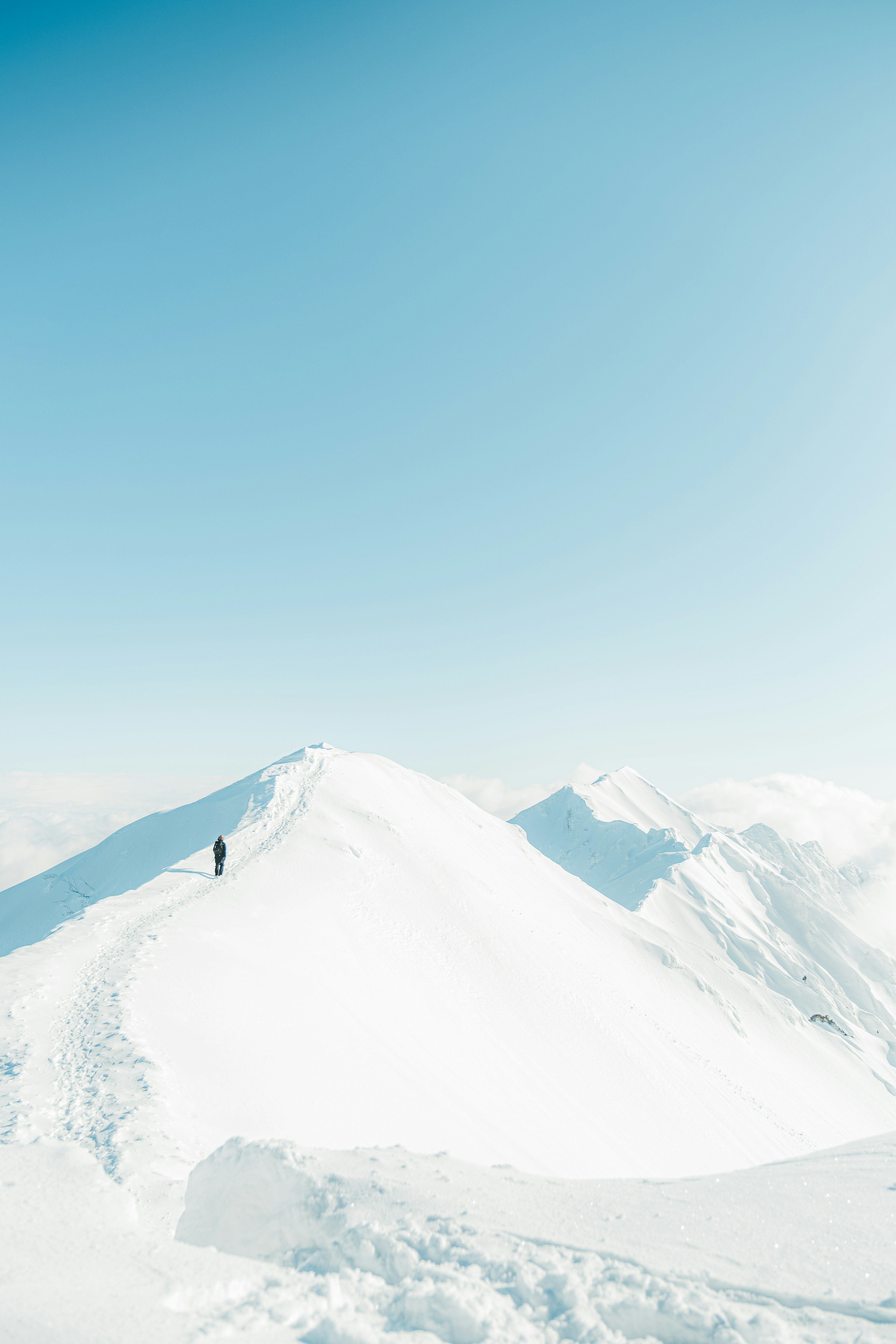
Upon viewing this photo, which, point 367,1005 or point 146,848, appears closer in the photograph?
point 367,1005

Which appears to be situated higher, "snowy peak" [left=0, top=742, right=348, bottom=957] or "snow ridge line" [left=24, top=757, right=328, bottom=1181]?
"snowy peak" [left=0, top=742, right=348, bottom=957]

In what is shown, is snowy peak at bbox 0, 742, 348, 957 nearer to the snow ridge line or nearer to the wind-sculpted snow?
the snow ridge line

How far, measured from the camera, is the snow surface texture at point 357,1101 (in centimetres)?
537

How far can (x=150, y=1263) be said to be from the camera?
5.84 metres

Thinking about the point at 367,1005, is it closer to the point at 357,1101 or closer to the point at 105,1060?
the point at 357,1101

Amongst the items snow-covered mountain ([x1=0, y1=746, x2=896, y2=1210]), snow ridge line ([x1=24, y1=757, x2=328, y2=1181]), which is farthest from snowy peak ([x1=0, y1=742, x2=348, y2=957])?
snow ridge line ([x1=24, y1=757, x2=328, y2=1181])

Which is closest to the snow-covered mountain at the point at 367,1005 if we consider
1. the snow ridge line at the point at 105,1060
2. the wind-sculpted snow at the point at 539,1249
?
the snow ridge line at the point at 105,1060

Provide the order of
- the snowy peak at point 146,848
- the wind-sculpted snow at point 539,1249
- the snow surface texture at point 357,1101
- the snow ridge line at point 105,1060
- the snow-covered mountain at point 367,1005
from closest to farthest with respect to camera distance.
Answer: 1. the wind-sculpted snow at point 539,1249
2. the snow surface texture at point 357,1101
3. the snow ridge line at point 105,1060
4. the snow-covered mountain at point 367,1005
5. the snowy peak at point 146,848

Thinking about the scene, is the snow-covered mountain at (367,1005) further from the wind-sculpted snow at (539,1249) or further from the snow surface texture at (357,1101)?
the wind-sculpted snow at (539,1249)

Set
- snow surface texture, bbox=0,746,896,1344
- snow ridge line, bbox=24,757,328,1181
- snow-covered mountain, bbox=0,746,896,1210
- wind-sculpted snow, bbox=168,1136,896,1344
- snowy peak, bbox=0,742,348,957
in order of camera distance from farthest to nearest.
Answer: snowy peak, bbox=0,742,348,957 < snow-covered mountain, bbox=0,746,896,1210 < snow ridge line, bbox=24,757,328,1181 < snow surface texture, bbox=0,746,896,1344 < wind-sculpted snow, bbox=168,1136,896,1344

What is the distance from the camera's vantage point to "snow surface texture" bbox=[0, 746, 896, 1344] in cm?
537

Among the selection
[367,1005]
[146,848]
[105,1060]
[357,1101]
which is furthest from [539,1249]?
[146,848]

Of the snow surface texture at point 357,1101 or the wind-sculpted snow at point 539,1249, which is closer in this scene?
the wind-sculpted snow at point 539,1249

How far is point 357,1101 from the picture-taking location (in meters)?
13.0
